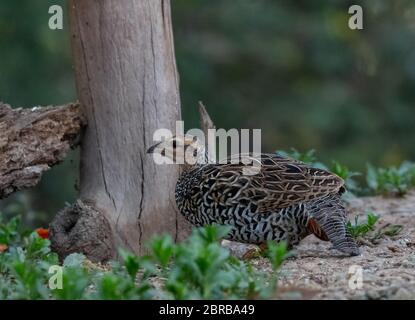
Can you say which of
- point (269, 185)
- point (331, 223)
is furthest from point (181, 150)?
point (331, 223)

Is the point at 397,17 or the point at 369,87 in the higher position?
the point at 397,17

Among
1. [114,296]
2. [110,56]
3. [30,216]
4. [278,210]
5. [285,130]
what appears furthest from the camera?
[285,130]

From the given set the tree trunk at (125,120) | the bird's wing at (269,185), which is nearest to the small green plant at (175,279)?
the bird's wing at (269,185)

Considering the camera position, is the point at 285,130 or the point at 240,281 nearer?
the point at 240,281

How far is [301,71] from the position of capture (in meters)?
17.9

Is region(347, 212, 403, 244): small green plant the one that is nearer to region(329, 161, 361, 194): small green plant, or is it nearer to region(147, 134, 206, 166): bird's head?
region(329, 161, 361, 194): small green plant

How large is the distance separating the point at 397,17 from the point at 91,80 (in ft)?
34.3

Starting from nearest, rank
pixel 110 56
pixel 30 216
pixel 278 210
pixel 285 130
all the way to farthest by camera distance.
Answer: pixel 278 210, pixel 110 56, pixel 30 216, pixel 285 130

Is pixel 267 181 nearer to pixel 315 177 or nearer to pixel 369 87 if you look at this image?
pixel 315 177

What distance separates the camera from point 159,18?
7.86 m

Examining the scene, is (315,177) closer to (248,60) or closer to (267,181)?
(267,181)

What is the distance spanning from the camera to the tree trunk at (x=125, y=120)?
7699 mm

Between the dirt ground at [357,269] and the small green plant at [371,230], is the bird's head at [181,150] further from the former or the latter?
the small green plant at [371,230]
